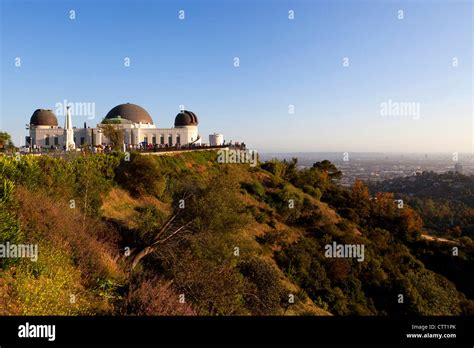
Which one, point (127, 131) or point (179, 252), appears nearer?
point (179, 252)

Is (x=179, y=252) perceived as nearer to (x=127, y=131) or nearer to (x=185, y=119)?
(x=127, y=131)

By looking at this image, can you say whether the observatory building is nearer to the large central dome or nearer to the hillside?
the large central dome

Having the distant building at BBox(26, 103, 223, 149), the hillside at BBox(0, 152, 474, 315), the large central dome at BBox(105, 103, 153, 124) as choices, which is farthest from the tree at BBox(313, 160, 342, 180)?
the large central dome at BBox(105, 103, 153, 124)

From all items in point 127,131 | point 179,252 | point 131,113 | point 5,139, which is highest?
point 131,113

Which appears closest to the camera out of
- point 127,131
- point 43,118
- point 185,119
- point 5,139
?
point 5,139

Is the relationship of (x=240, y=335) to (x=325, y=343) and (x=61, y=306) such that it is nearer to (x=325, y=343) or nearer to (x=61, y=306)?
(x=325, y=343)

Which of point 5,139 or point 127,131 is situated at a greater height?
point 127,131

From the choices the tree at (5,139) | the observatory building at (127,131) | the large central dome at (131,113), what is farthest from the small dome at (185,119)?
the tree at (5,139)

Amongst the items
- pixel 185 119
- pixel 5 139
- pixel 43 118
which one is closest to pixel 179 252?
pixel 5 139
